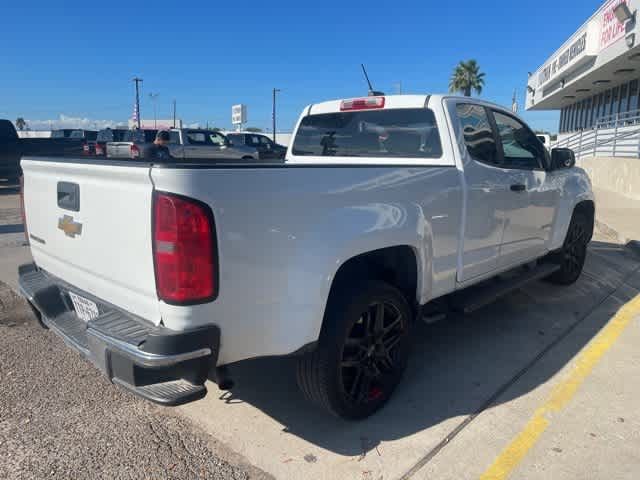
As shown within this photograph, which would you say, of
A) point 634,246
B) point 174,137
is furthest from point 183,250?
point 174,137

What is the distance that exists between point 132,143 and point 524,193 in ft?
57.3

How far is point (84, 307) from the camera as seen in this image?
2.81m

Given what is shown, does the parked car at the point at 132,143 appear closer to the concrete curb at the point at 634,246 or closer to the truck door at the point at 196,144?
the truck door at the point at 196,144

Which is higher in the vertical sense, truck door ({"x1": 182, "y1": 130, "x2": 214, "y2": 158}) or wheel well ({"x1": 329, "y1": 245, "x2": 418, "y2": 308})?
truck door ({"x1": 182, "y1": 130, "x2": 214, "y2": 158})

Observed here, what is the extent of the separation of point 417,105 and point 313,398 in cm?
Result: 227

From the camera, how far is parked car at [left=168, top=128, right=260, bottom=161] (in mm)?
20031

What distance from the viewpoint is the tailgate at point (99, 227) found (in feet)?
7.50

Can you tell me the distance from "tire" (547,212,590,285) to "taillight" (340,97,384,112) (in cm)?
275

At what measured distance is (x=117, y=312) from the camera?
2514mm

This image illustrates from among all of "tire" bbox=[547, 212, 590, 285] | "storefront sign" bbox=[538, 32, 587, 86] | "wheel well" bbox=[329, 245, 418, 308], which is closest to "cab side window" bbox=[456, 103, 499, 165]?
"wheel well" bbox=[329, 245, 418, 308]

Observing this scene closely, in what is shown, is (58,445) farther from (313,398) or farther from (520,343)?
(520,343)

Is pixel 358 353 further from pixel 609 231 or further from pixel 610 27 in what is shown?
pixel 610 27

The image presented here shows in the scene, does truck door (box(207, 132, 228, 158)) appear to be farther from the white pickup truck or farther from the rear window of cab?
the white pickup truck

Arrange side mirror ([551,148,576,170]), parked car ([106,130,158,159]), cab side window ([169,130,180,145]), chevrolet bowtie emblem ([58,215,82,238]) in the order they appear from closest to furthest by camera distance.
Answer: chevrolet bowtie emblem ([58,215,82,238]) < side mirror ([551,148,576,170]) < parked car ([106,130,158,159]) < cab side window ([169,130,180,145])
